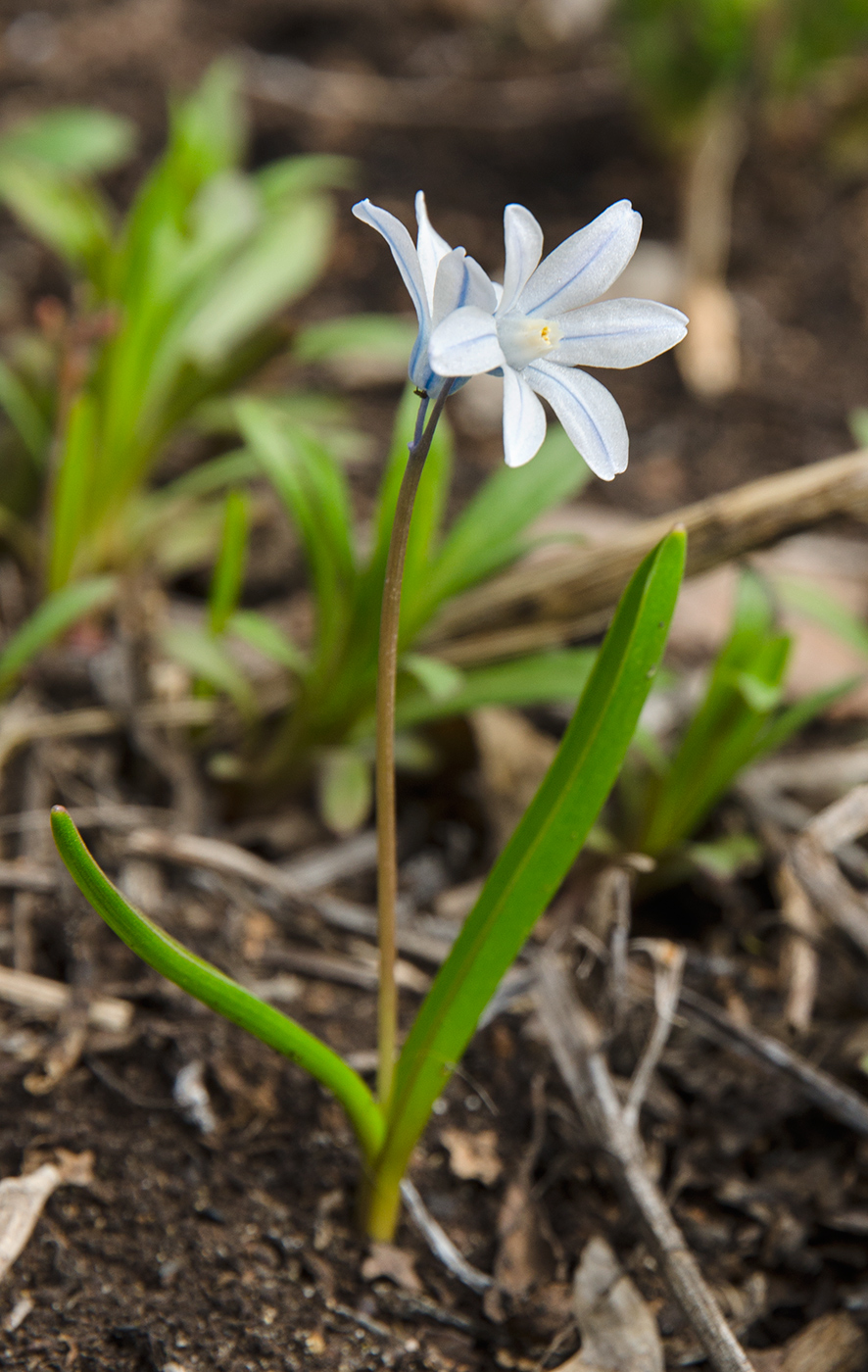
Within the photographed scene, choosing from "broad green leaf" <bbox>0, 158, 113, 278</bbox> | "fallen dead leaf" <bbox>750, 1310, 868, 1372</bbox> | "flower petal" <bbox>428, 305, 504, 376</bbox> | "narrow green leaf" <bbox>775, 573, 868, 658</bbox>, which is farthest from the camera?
"broad green leaf" <bbox>0, 158, 113, 278</bbox>

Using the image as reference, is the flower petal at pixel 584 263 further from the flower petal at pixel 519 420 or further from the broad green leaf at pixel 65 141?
the broad green leaf at pixel 65 141

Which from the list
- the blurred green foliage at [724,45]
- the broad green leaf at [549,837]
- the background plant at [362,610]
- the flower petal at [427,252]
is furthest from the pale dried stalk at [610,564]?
the blurred green foliage at [724,45]

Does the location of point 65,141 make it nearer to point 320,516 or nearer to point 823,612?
point 320,516

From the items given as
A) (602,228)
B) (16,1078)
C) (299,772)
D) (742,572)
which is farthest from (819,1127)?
(602,228)

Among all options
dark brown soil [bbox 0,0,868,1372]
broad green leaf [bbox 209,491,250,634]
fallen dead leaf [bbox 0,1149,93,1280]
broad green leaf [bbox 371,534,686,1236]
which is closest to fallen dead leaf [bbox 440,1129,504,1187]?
dark brown soil [bbox 0,0,868,1372]

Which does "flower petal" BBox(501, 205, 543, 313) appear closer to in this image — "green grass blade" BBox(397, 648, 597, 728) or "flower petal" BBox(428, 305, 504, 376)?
"flower petal" BBox(428, 305, 504, 376)

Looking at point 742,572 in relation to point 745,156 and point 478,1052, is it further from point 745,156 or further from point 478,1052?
point 745,156

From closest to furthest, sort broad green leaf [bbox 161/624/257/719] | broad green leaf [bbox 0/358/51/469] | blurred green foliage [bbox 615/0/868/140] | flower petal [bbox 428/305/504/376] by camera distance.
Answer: flower petal [bbox 428/305/504/376], broad green leaf [bbox 161/624/257/719], broad green leaf [bbox 0/358/51/469], blurred green foliage [bbox 615/0/868/140]
